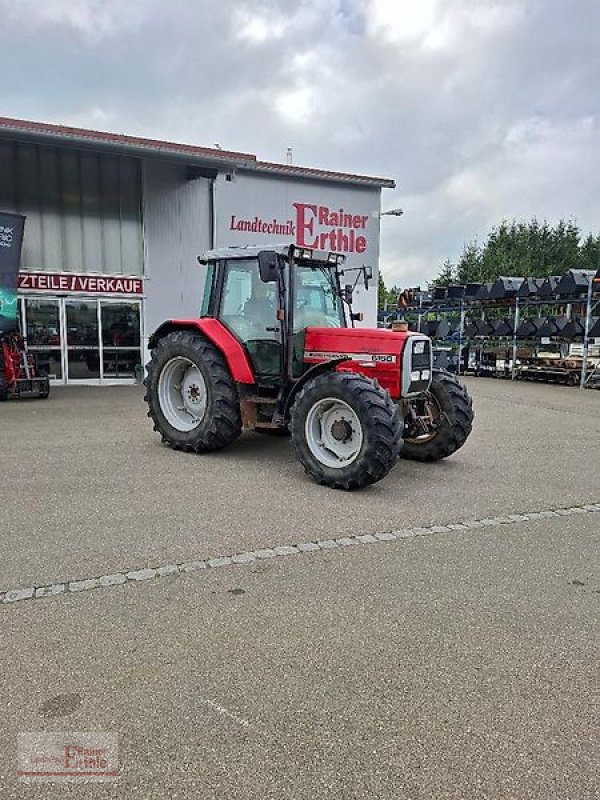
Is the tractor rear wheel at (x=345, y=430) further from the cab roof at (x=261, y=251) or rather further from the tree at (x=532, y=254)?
the tree at (x=532, y=254)

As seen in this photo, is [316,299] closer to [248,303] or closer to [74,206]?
[248,303]

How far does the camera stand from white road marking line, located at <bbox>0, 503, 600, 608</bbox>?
144 inches

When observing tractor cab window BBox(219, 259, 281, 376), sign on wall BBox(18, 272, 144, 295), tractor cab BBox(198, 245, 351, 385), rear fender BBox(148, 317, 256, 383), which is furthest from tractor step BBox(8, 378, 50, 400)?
tractor cab window BBox(219, 259, 281, 376)

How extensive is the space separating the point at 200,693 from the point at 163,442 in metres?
5.42

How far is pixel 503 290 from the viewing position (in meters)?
18.9

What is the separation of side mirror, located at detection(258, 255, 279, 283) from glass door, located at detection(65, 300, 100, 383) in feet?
32.3

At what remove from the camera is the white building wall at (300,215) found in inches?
628

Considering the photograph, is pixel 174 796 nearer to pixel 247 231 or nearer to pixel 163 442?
pixel 163 442

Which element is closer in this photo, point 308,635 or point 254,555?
point 308,635

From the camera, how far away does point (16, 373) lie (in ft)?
40.3

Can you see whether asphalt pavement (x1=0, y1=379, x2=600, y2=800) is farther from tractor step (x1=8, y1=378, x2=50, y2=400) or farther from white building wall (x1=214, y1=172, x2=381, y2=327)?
white building wall (x1=214, y1=172, x2=381, y2=327)

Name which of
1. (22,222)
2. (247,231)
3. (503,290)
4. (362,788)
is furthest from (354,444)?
(503,290)

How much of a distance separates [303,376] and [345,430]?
838 mm

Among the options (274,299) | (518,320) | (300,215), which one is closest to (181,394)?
(274,299)
